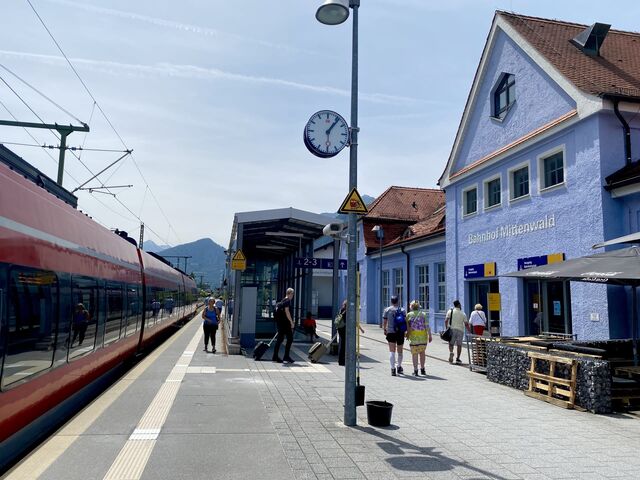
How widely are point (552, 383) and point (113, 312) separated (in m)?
7.91

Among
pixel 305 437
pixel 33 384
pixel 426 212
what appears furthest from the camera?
pixel 426 212

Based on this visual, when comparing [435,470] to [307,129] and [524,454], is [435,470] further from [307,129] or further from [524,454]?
[307,129]

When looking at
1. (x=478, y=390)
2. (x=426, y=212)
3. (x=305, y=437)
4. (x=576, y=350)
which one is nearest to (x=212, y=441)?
(x=305, y=437)

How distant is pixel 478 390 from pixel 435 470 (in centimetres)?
488

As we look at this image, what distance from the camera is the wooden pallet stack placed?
804 cm

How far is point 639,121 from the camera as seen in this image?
13.2 metres

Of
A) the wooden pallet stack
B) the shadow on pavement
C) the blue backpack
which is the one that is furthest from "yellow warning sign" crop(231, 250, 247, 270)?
the shadow on pavement

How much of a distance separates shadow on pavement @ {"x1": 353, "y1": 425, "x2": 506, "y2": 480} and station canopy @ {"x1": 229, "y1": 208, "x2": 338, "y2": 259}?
6395mm

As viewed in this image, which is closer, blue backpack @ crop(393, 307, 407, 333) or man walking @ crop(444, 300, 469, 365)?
blue backpack @ crop(393, 307, 407, 333)

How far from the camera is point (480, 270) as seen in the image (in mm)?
18281

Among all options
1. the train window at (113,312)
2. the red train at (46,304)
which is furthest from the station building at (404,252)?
the red train at (46,304)

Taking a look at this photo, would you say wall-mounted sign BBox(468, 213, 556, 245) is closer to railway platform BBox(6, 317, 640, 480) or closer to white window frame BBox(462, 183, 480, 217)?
white window frame BBox(462, 183, 480, 217)

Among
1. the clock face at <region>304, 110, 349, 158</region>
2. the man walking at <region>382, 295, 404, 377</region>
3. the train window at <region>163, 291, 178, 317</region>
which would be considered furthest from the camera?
the train window at <region>163, 291, 178, 317</region>

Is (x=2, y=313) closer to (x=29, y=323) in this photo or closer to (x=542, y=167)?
(x=29, y=323)
